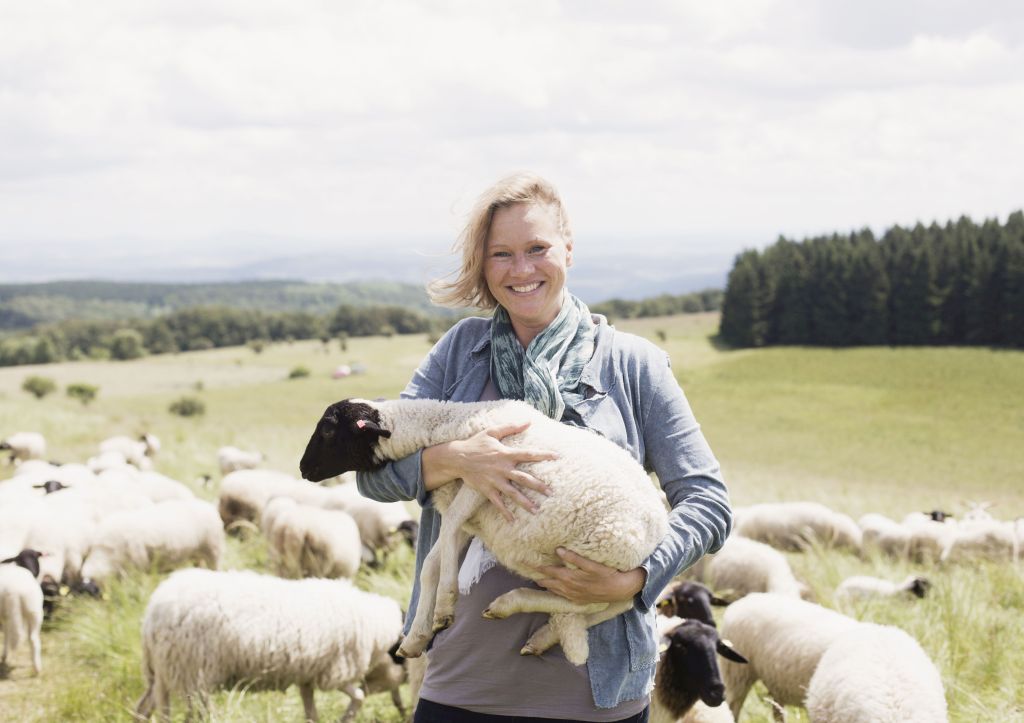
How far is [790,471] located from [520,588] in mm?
31064

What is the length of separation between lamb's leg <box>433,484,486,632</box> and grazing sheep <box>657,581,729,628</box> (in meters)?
3.43

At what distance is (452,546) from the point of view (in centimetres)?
286

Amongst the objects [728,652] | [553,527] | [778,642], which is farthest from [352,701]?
[553,527]

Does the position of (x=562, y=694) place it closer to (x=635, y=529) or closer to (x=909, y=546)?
(x=635, y=529)

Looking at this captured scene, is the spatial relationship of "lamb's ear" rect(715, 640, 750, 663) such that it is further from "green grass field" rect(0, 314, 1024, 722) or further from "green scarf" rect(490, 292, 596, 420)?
"green scarf" rect(490, 292, 596, 420)

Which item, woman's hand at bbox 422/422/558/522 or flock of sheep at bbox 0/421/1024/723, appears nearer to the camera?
woman's hand at bbox 422/422/558/522

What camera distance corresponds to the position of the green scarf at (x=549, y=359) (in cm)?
292

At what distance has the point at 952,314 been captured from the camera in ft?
209

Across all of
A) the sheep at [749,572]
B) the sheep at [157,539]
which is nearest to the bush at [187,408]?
the sheep at [157,539]

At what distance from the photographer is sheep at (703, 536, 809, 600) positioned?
26.5 feet

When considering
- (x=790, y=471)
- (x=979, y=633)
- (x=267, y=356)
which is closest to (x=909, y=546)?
(x=979, y=633)

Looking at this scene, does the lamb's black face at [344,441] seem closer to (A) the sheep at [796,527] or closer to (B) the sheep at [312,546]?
(B) the sheep at [312,546]

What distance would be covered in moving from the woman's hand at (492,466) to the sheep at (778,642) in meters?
3.60

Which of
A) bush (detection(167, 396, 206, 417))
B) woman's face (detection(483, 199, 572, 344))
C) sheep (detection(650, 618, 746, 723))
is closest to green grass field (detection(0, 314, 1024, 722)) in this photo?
bush (detection(167, 396, 206, 417))
